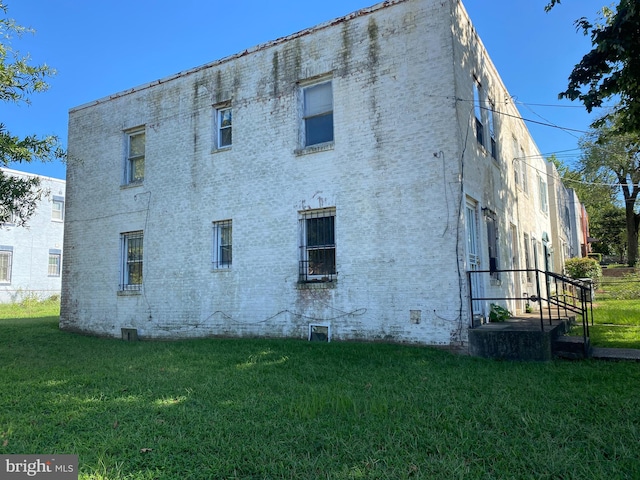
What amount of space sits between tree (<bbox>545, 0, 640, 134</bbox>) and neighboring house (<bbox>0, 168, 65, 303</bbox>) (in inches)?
990

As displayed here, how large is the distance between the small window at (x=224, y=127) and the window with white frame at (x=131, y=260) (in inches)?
138

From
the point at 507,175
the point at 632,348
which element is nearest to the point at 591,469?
the point at 632,348

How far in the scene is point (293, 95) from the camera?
10406 mm

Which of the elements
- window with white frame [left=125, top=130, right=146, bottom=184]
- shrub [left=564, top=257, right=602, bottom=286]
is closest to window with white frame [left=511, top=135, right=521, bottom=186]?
shrub [left=564, top=257, right=602, bottom=286]

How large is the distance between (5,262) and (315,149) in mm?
22875

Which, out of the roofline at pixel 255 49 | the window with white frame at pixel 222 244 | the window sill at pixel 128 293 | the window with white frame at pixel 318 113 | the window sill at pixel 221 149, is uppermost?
the roofline at pixel 255 49

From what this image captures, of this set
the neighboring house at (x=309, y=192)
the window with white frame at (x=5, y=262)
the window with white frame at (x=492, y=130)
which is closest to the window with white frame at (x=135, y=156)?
the neighboring house at (x=309, y=192)

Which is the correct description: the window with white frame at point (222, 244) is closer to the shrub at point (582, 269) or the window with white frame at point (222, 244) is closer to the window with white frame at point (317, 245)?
the window with white frame at point (317, 245)

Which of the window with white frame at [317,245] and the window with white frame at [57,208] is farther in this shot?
the window with white frame at [57,208]

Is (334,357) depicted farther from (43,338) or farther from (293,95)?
(43,338)

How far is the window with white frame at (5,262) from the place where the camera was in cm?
2447

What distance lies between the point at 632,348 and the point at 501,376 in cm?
327

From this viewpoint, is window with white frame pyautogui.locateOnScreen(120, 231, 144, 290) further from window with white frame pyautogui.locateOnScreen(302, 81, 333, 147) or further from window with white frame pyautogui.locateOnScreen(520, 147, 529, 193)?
window with white frame pyautogui.locateOnScreen(520, 147, 529, 193)

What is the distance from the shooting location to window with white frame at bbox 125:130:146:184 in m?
13.0
